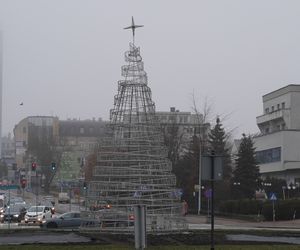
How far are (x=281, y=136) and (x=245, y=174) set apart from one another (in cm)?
1955

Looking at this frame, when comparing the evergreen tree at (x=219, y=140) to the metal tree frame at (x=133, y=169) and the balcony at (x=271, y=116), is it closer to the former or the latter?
the balcony at (x=271, y=116)

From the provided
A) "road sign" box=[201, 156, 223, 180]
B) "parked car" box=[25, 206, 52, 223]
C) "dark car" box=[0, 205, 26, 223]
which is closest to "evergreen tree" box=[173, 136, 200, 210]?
"dark car" box=[0, 205, 26, 223]

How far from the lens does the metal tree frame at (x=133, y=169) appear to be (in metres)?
30.9

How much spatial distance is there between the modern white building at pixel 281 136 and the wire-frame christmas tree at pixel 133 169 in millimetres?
66746

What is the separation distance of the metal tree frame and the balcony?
75569 millimetres

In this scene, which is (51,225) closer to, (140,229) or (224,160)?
(140,229)

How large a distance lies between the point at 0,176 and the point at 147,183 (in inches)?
6071

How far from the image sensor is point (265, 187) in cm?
8806

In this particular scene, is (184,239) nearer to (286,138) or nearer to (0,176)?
(286,138)

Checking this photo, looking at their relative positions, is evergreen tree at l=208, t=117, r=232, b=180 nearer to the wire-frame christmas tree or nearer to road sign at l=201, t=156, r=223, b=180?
the wire-frame christmas tree

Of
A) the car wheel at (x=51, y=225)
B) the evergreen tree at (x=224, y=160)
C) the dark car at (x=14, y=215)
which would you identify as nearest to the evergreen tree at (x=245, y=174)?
the evergreen tree at (x=224, y=160)

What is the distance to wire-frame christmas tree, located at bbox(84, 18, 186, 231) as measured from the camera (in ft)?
102

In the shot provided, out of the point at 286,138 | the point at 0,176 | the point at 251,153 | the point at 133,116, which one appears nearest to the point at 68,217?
the point at 133,116

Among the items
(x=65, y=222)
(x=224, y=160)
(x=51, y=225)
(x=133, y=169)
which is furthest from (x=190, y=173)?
(x=133, y=169)
